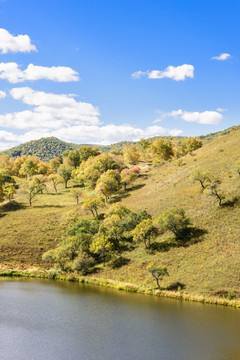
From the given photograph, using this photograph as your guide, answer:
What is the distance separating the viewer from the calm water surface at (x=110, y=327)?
26.8 meters

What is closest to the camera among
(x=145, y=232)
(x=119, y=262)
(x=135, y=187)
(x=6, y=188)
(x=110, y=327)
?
(x=110, y=327)

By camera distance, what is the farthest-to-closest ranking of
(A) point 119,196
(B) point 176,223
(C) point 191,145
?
(C) point 191,145, (A) point 119,196, (B) point 176,223

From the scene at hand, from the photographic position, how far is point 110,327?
33438 millimetres

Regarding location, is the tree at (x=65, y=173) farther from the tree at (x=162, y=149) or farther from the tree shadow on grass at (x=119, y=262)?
the tree shadow on grass at (x=119, y=262)

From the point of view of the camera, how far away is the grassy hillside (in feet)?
170

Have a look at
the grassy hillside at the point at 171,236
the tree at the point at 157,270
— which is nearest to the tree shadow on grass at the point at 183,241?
the grassy hillside at the point at 171,236

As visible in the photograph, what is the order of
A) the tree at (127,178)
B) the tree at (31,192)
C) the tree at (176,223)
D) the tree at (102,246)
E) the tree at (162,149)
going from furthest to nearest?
1. the tree at (162,149)
2. the tree at (31,192)
3. the tree at (127,178)
4. the tree at (176,223)
5. the tree at (102,246)

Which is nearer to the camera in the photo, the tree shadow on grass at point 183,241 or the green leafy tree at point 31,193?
the tree shadow on grass at point 183,241

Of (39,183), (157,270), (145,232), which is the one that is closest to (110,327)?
(157,270)

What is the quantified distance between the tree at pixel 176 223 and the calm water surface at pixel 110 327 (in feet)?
68.2

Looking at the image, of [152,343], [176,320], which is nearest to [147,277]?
[176,320]

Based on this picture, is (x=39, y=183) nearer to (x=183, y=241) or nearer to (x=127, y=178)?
(x=127, y=178)

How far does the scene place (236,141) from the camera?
4225 inches

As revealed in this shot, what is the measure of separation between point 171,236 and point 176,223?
4.60 meters
